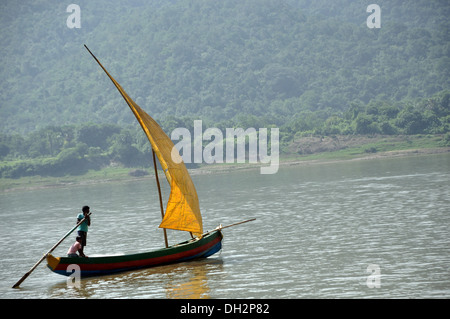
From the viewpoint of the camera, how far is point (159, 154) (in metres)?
21.9

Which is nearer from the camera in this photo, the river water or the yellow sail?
the river water

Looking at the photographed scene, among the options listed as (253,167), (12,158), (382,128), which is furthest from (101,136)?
(382,128)

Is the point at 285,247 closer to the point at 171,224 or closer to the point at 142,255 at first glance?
the point at 171,224

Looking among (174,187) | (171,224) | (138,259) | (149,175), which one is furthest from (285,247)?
(149,175)

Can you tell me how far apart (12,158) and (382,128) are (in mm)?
70763

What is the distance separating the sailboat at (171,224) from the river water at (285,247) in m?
0.33

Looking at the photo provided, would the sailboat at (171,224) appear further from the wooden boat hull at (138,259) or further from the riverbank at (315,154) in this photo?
the riverbank at (315,154)

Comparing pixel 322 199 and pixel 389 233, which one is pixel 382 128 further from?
pixel 389 233

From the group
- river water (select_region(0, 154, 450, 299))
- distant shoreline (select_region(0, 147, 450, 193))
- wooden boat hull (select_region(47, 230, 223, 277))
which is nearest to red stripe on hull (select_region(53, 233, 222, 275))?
wooden boat hull (select_region(47, 230, 223, 277))

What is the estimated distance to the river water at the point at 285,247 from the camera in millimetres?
18312

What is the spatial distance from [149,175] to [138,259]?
8546cm

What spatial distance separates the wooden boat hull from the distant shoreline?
2933 inches

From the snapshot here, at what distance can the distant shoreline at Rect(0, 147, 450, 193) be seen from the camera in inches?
3733

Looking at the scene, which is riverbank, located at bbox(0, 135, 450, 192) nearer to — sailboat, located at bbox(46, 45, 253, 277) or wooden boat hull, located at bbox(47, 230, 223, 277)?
sailboat, located at bbox(46, 45, 253, 277)
